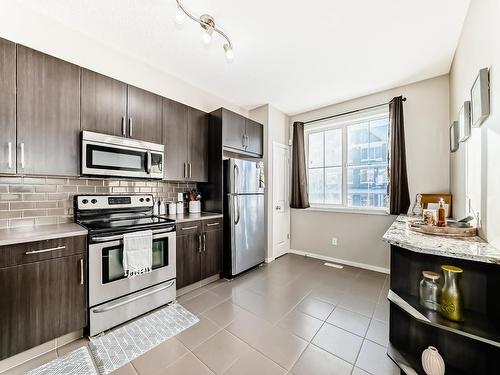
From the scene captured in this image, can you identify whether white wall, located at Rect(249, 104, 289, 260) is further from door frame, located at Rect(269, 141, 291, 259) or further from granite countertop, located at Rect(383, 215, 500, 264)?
granite countertop, located at Rect(383, 215, 500, 264)

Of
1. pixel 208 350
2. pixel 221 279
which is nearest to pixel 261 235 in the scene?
pixel 221 279

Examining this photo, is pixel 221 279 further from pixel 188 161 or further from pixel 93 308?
pixel 188 161

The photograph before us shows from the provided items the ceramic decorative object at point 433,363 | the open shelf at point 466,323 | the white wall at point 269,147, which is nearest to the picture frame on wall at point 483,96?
the open shelf at point 466,323

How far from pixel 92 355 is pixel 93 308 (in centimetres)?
34

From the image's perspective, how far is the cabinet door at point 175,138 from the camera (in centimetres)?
262

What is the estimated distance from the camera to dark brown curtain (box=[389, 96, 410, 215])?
2.97m

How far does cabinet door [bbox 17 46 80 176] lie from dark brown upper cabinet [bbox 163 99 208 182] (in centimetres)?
90

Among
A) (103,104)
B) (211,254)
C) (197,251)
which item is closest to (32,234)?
(103,104)

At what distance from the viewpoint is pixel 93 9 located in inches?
71.9

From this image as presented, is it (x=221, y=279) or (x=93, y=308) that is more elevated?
(x=93, y=308)

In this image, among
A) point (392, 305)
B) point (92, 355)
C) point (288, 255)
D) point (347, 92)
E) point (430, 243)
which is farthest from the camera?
point (288, 255)

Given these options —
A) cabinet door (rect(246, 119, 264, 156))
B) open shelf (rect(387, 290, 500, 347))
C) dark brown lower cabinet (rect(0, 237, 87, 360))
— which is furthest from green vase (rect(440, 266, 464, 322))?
cabinet door (rect(246, 119, 264, 156))

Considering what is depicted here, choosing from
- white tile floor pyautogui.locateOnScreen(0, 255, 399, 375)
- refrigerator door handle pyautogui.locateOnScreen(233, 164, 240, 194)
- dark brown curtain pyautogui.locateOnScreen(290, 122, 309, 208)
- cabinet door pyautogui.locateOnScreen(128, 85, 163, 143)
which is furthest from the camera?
dark brown curtain pyautogui.locateOnScreen(290, 122, 309, 208)

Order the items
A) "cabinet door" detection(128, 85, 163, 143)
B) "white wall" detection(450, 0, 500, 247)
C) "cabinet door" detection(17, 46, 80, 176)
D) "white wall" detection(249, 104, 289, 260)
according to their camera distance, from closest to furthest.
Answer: "white wall" detection(450, 0, 500, 247)
"cabinet door" detection(17, 46, 80, 176)
"cabinet door" detection(128, 85, 163, 143)
"white wall" detection(249, 104, 289, 260)
